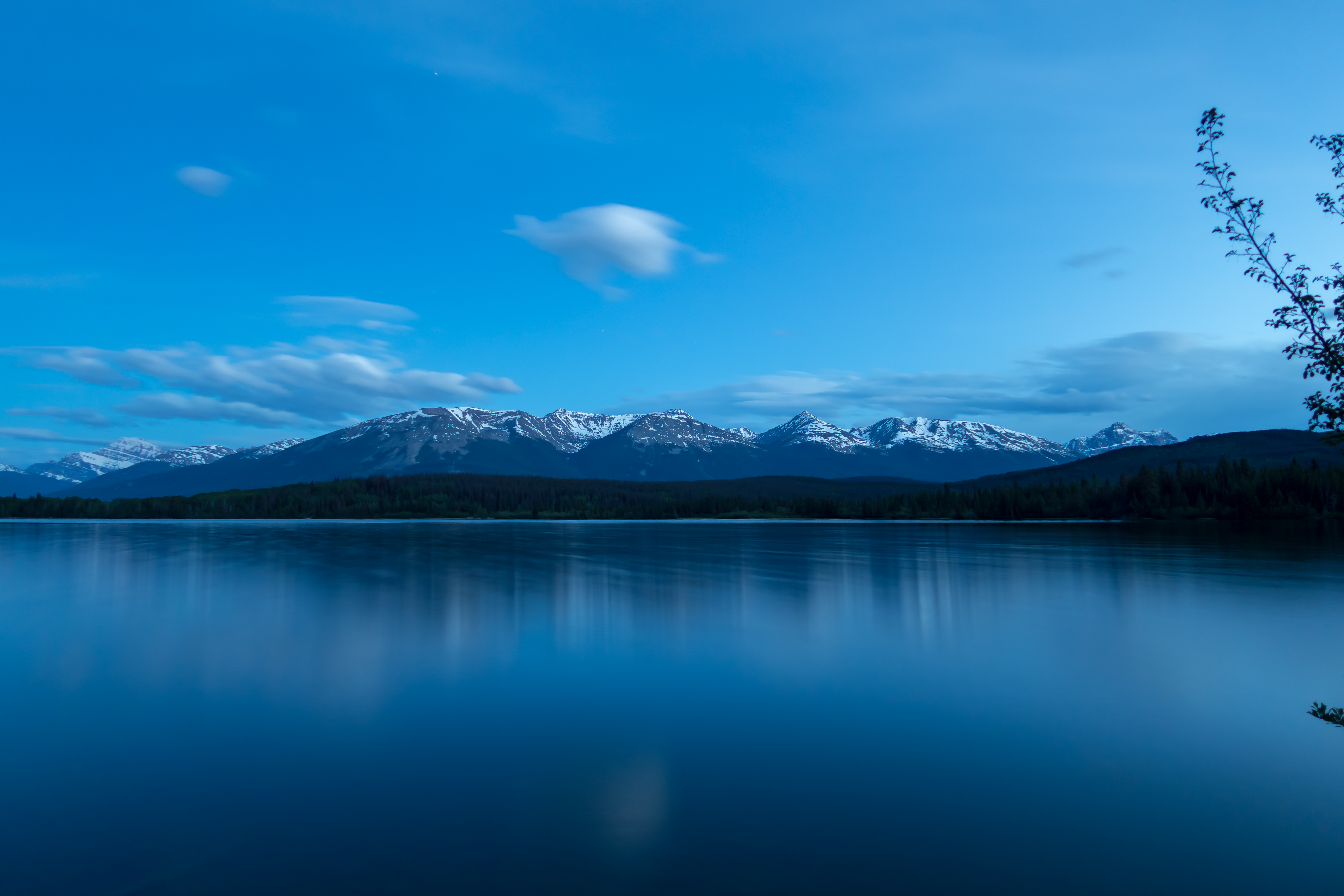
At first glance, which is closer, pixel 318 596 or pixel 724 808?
pixel 724 808

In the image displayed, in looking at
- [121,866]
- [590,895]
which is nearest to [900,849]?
[590,895]

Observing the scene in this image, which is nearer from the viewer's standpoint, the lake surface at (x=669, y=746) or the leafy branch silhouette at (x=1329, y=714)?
the lake surface at (x=669, y=746)

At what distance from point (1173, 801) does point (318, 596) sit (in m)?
40.4

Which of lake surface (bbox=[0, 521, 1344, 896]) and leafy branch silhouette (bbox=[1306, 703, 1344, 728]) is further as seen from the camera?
leafy branch silhouette (bbox=[1306, 703, 1344, 728])

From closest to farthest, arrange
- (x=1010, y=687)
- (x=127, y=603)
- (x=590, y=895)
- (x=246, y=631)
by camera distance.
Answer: (x=590, y=895) < (x=1010, y=687) < (x=246, y=631) < (x=127, y=603)

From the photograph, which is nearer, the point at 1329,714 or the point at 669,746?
the point at 669,746

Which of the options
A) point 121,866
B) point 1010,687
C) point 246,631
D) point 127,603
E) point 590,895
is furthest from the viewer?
point 127,603

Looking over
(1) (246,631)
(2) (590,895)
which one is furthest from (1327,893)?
(1) (246,631)

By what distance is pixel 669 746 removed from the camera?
52.2ft

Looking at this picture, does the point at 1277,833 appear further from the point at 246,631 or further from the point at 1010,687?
the point at 246,631

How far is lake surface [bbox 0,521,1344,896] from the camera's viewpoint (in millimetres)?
10258

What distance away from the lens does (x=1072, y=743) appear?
16125 mm

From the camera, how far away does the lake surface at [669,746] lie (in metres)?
10.3

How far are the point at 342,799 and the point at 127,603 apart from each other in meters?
35.7
